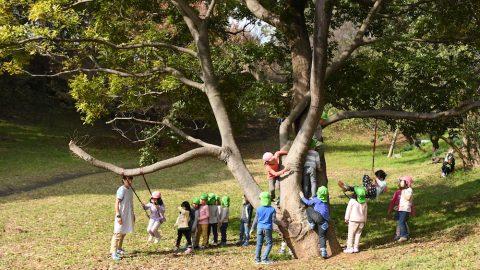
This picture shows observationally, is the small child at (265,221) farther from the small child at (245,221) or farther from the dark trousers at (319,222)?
the small child at (245,221)

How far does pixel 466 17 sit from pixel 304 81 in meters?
3.59

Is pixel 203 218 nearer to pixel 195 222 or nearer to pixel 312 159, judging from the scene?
pixel 195 222

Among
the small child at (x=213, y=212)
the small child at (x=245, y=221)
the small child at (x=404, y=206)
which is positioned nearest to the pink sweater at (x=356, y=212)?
the small child at (x=404, y=206)

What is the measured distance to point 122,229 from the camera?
493 inches

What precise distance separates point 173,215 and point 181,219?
245 inches

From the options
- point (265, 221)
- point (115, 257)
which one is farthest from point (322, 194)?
point (115, 257)

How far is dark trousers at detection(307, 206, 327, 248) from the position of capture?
473 inches

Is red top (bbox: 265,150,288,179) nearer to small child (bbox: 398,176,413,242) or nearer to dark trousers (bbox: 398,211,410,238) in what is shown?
small child (bbox: 398,176,413,242)

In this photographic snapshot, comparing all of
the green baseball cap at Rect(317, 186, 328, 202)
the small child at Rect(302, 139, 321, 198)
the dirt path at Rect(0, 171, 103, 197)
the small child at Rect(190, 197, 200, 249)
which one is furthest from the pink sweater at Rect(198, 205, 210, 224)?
the dirt path at Rect(0, 171, 103, 197)

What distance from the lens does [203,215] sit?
46.2 feet

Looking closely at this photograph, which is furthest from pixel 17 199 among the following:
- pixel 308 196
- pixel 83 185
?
pixel 308 196

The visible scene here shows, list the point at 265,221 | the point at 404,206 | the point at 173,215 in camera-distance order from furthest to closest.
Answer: the point at 173,215 < the point at 404,206 < the point at 265,221

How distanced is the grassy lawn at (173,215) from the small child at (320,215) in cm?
39

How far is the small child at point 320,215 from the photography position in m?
12.0
